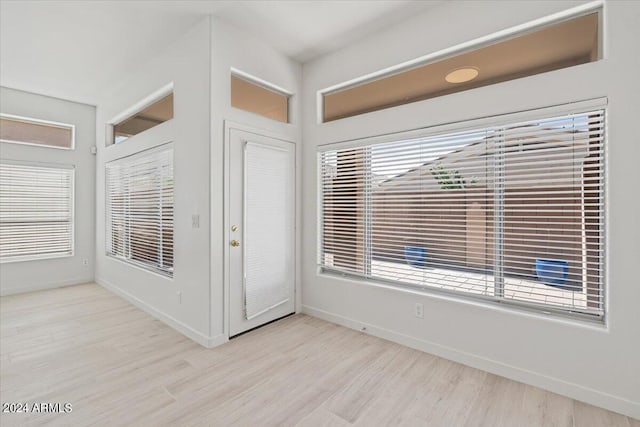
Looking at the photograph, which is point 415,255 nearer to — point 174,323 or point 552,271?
point 552,271

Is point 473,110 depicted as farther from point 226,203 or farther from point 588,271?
point 226,203

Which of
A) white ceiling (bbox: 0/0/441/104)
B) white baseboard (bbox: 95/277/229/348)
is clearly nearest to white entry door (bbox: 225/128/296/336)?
white baseboard (bbox: 95/277/229/348)

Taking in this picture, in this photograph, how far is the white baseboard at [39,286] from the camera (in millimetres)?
4621

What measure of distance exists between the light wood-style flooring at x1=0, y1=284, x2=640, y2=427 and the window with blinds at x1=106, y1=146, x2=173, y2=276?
94 centimetres

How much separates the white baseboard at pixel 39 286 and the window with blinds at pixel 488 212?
4770 mm

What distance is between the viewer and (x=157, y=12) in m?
2.87

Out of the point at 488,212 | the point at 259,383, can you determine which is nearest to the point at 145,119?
the point at 259,383

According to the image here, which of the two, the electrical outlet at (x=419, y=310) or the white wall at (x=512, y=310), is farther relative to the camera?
the electrical outlet at (x=419, y=310)

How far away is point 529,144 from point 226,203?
2.63 meters

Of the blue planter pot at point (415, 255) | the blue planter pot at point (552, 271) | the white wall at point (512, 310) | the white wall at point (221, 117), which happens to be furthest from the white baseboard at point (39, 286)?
the blue planter pot at point (552, 271)

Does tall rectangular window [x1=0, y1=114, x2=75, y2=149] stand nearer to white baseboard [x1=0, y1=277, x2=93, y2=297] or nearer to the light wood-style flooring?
white baseboard [x1=0, y1=277, x2=93, y2=297]

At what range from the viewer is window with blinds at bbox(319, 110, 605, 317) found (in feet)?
7.09

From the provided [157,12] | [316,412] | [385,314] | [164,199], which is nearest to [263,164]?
[164,199]

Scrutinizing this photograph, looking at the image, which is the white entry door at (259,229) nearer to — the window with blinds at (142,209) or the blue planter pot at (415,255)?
the window with blinds at (142,209)
